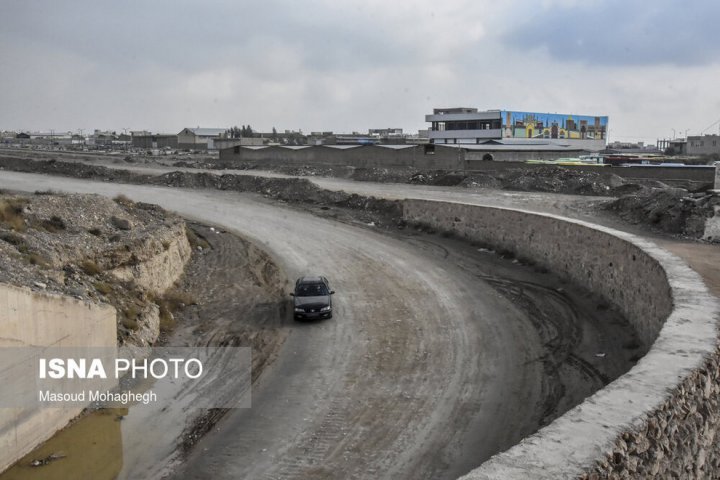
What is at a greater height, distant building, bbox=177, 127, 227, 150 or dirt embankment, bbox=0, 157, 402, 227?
distant building, bbox=177, 127, 227, 150

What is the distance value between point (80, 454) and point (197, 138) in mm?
148772

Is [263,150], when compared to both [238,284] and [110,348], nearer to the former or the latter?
[238,284]

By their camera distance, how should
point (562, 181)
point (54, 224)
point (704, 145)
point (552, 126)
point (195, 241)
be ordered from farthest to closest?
point (552, 126), point (704, 145), point (562, 181), point (195, 241), point (54, 224)

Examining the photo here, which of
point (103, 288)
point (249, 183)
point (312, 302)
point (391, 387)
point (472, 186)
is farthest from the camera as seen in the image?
point (249, 183)

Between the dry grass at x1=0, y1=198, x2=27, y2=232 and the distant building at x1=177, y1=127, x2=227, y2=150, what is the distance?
113 meters

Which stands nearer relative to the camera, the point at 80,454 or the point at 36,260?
the point at 80,454

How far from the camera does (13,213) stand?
24.5 metres

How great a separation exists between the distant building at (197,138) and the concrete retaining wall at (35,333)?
4879 inches

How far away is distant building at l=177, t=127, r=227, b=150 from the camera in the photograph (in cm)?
14562

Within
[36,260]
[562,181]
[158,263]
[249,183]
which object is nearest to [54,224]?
[158,263]

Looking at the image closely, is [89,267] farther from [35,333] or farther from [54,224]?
[35,333]

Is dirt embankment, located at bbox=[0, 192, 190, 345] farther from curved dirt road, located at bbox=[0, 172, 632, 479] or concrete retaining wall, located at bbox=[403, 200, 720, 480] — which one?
concrete retaining wall, located at bbox=[403, 200, 720, 480]

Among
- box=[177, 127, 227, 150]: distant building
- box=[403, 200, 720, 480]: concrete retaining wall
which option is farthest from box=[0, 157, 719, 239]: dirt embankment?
box=[177, 127, 227, 150]: distant building

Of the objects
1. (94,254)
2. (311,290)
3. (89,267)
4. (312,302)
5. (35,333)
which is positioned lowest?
(312,302)
